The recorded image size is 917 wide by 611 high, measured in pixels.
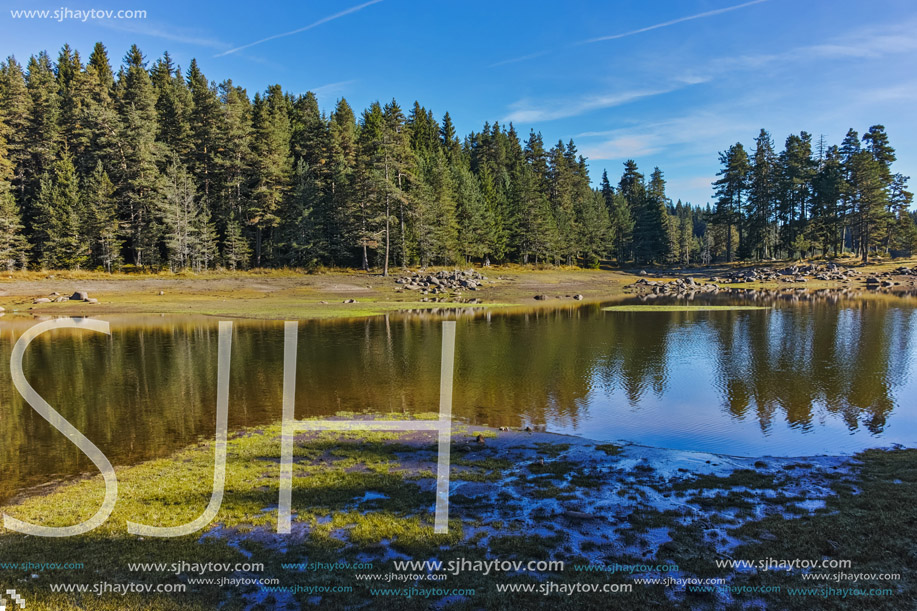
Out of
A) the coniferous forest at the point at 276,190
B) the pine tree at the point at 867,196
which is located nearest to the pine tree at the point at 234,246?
the coniferous forest at the point at 276,190

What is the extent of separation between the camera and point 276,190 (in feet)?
236

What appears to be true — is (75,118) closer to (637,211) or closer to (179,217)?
(179,217)

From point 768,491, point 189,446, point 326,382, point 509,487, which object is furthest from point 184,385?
point 768,491

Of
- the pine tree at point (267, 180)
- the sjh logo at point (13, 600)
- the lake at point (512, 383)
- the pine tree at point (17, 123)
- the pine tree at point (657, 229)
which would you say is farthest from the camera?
the pine tree at point (657, 229)

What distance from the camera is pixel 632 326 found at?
3925 centimetres

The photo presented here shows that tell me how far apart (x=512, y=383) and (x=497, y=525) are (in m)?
12.9

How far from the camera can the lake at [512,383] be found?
47.6 feet

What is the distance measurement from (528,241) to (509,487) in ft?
284

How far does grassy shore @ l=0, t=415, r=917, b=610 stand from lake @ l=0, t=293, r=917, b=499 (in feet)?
9.25

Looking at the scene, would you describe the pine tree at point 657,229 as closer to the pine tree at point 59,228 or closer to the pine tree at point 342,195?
the pine tree at point 342,195

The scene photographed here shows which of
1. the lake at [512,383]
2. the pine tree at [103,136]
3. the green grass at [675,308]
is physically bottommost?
the lake at [512,383]

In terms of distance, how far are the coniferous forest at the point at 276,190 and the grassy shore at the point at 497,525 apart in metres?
58.4

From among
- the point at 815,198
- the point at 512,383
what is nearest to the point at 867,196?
the point at 815,198

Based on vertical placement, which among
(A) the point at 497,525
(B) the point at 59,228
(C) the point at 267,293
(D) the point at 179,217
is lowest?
(A) the point at 497,525
